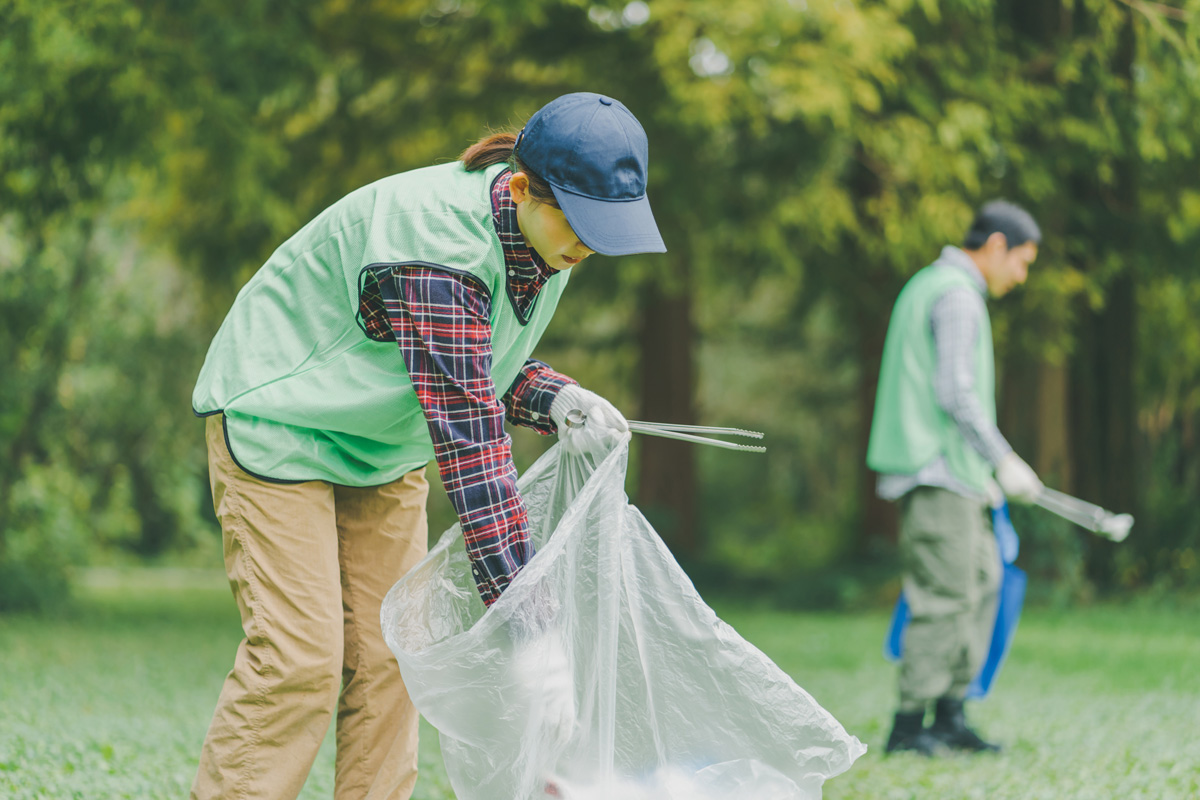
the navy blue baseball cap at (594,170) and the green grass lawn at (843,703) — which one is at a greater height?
the navy blue baseball cap at (594,170)

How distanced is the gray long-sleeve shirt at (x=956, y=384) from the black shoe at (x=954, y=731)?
835mm

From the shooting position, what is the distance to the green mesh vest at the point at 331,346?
91.7 inches

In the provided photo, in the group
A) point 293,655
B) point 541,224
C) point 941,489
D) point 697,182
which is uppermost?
point 697,182

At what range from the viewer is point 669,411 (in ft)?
40.4

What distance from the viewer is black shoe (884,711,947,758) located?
4.50 metres

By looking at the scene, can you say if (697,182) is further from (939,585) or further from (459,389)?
(459,389)

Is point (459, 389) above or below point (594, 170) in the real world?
below

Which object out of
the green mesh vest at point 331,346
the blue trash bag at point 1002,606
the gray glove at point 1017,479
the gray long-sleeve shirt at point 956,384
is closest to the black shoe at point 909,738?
Answer: the blue trash bag at point 1002,606

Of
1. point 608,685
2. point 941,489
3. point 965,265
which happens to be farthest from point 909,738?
point 608,685

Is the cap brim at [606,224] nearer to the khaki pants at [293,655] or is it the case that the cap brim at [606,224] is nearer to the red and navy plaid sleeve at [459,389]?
the red and navy plaid sleeve at [459,389]

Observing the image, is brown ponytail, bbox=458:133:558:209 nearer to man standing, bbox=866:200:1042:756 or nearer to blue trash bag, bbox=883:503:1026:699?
man standing, bbox=866:200:1042:756

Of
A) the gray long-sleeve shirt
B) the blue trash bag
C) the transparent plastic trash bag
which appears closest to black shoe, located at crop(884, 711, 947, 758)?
the blue trash bag

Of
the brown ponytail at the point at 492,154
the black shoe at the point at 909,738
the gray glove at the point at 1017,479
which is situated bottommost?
the black shoe at the point at 909,738

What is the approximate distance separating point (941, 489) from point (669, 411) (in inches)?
311
